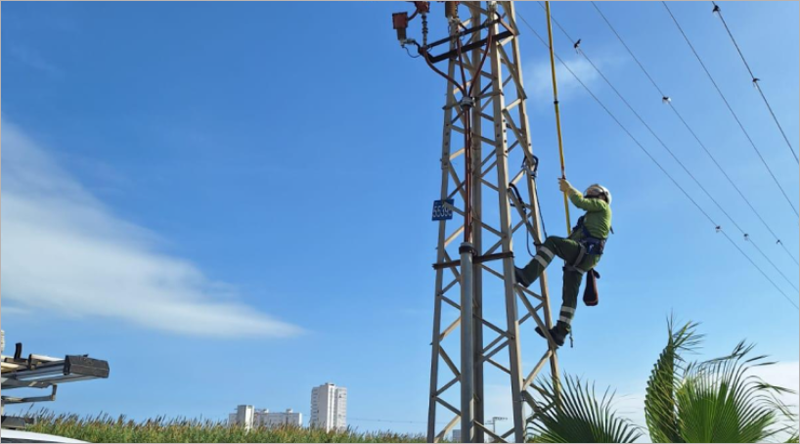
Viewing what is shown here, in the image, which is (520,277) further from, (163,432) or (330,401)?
(330,401)

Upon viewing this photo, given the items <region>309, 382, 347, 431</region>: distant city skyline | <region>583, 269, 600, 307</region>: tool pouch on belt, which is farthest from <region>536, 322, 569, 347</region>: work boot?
<region>309, 382, 347, 431</region>: distant city skyline

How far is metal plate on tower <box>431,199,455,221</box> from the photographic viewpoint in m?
9.53

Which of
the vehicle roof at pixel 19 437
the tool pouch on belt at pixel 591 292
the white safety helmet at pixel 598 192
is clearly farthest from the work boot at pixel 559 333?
the vehicle roof at pixel 19 437

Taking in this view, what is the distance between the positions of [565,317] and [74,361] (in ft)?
19.7

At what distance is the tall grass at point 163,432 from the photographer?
1084cm

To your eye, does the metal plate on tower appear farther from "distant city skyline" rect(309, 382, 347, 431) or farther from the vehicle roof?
"distant city skyline" rect(309, 382, 347, 431)

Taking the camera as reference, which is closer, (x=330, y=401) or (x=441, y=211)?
(x=441, y=211)

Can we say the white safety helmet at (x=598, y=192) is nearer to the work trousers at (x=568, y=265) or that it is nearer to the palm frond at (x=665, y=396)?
the work trousers at (x=568, y=265)

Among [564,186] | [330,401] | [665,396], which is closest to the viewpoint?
[665,396]

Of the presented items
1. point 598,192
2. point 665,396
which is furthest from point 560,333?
point 665,396

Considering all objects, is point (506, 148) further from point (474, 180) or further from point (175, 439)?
point (175, 439)

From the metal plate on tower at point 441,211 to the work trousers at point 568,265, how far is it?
4.10 ft

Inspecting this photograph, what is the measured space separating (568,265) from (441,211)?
180 cm

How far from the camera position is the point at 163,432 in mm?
11398
